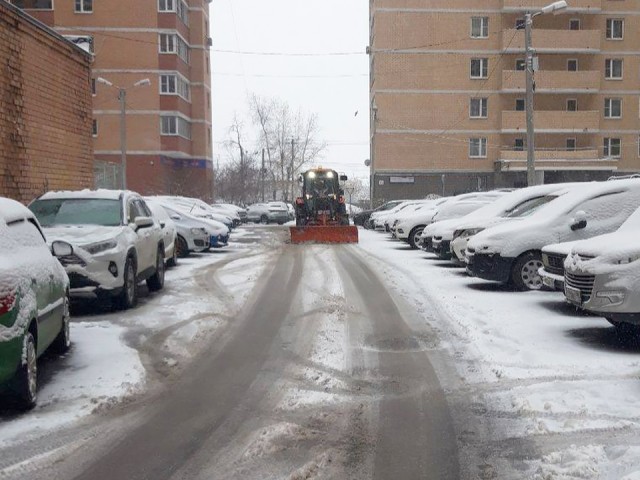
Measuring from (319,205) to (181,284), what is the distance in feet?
46.8

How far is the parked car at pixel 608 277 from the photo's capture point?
7543 mm

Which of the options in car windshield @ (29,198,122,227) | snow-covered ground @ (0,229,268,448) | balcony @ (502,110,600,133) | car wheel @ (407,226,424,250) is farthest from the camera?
balcony @ (502,110,600,133)

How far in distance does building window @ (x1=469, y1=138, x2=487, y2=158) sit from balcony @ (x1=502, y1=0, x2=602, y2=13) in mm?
9005

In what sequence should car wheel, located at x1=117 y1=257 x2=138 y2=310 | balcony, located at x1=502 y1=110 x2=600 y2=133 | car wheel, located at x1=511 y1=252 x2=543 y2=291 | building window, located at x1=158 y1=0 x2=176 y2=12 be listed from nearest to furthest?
1. car wheel, located at x1=117 y1=257 x2=138 y2=310
2. car wheel, located at x1=511 y1=252 x2=543 y2=291
3. balcony, located at x1=502 y1=110 x2=600 y2=133
4. building window, located at x1=158 y1=0 x2=176 y2=12

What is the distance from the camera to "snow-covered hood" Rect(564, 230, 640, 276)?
7.66 m

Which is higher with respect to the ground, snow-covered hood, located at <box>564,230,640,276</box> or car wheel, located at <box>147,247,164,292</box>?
snow-covered hood, located at <box>564,230,640,276</box>

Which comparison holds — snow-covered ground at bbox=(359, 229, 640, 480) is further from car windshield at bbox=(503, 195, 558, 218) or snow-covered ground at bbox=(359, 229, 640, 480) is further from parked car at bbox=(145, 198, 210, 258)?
parked car at bbox=(145, 198, 210, 258)

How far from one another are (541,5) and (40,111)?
1700 inches

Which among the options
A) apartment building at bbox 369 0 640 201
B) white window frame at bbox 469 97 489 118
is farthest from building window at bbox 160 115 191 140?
white window frame at bbox 469 97 489 118

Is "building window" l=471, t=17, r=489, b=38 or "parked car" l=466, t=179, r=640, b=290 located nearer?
"parked car" l=466, t=179, r=640, b=290

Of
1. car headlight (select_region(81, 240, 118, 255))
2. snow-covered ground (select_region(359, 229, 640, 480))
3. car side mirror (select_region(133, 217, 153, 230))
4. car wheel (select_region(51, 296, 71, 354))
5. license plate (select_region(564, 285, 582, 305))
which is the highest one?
car side mirror (select_region(133, 217, 153, 230))

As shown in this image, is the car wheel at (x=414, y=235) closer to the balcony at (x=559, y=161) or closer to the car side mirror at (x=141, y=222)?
the car side mirror at (x=141, y=222)

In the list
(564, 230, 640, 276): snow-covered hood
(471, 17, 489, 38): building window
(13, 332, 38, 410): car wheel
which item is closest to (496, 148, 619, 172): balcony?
(471, 17, 489, 38): building window

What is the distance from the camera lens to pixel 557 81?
51.2 m
